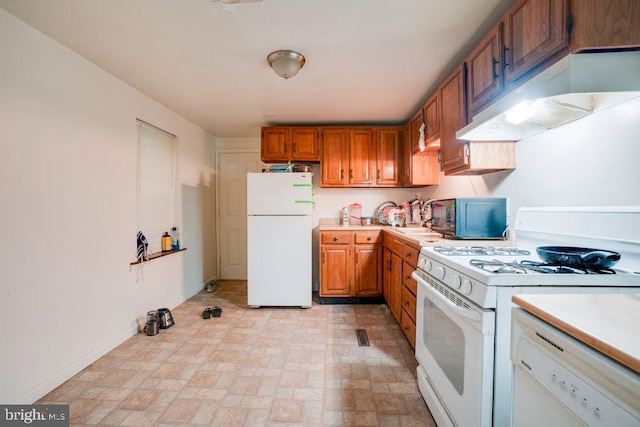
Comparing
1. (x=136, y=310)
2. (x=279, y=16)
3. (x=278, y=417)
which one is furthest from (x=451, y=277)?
(x=136, y=310)

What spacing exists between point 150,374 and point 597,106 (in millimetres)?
3134

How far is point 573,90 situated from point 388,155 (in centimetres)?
242

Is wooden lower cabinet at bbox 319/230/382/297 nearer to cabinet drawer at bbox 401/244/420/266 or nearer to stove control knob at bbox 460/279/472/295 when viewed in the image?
cabinet drawer at bbox 401/244/420/266

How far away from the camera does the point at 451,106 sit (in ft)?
6.67

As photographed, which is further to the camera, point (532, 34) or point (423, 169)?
point (423, 169)

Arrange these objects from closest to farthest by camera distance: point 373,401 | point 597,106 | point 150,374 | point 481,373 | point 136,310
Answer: point 481,373 → point 597,106 → point 373,401 → point 150,374 → point 136,310

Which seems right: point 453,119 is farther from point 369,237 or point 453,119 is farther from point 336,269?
point 336,269

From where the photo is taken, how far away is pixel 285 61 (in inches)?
73.5

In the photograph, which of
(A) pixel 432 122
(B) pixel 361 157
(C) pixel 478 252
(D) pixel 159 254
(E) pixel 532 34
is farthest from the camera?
(B) pixel 361 157

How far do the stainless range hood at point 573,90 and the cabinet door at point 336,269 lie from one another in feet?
6.73

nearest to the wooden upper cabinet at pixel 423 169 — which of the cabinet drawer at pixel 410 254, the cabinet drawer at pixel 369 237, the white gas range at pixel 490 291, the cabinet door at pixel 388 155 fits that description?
the cabinet door at pixel 388 155

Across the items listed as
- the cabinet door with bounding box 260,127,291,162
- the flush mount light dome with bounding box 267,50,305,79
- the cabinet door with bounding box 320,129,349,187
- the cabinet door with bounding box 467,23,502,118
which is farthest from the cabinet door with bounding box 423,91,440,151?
the cabinet door with bounding box 260,127,291,162

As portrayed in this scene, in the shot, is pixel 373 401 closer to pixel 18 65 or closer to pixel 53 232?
pixel 53 232

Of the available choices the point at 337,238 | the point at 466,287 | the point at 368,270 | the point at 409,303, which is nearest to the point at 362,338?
the point at 409,303
